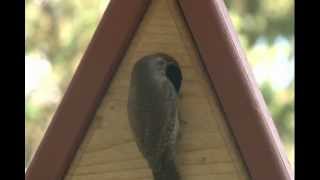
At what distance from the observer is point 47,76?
250cm

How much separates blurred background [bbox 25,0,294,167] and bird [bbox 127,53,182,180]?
1.37 m

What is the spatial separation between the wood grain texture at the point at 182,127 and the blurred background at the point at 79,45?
1361 millimetres

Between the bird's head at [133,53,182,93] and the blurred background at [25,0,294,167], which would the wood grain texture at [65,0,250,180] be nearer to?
the bird's head at [133,53,182,93]

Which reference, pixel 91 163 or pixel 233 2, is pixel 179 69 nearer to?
pixel 91 163

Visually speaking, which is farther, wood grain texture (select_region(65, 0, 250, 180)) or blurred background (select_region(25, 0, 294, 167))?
blurred background (select_region(25, 0, 294, 167))

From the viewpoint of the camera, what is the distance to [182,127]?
0.94 m

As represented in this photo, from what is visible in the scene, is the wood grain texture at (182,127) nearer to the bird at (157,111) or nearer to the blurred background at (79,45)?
the bird at (157,111)

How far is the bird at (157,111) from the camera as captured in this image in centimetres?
93

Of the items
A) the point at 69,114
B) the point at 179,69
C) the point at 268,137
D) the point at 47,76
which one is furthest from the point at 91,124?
the point at 47,76

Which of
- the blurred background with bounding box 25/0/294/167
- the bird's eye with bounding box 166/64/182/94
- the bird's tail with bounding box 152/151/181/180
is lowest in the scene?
the blurred background with bounding box 25/0/294/167

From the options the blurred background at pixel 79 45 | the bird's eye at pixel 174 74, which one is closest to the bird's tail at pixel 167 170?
the bird's eye at pixel 174 74

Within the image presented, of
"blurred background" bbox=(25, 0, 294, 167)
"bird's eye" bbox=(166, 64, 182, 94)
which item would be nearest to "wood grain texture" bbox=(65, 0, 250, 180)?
"bird's eye" bbox=(166, 64, 182, 94)

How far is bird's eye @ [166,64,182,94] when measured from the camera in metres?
0.95

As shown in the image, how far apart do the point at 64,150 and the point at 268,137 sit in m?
0.30
